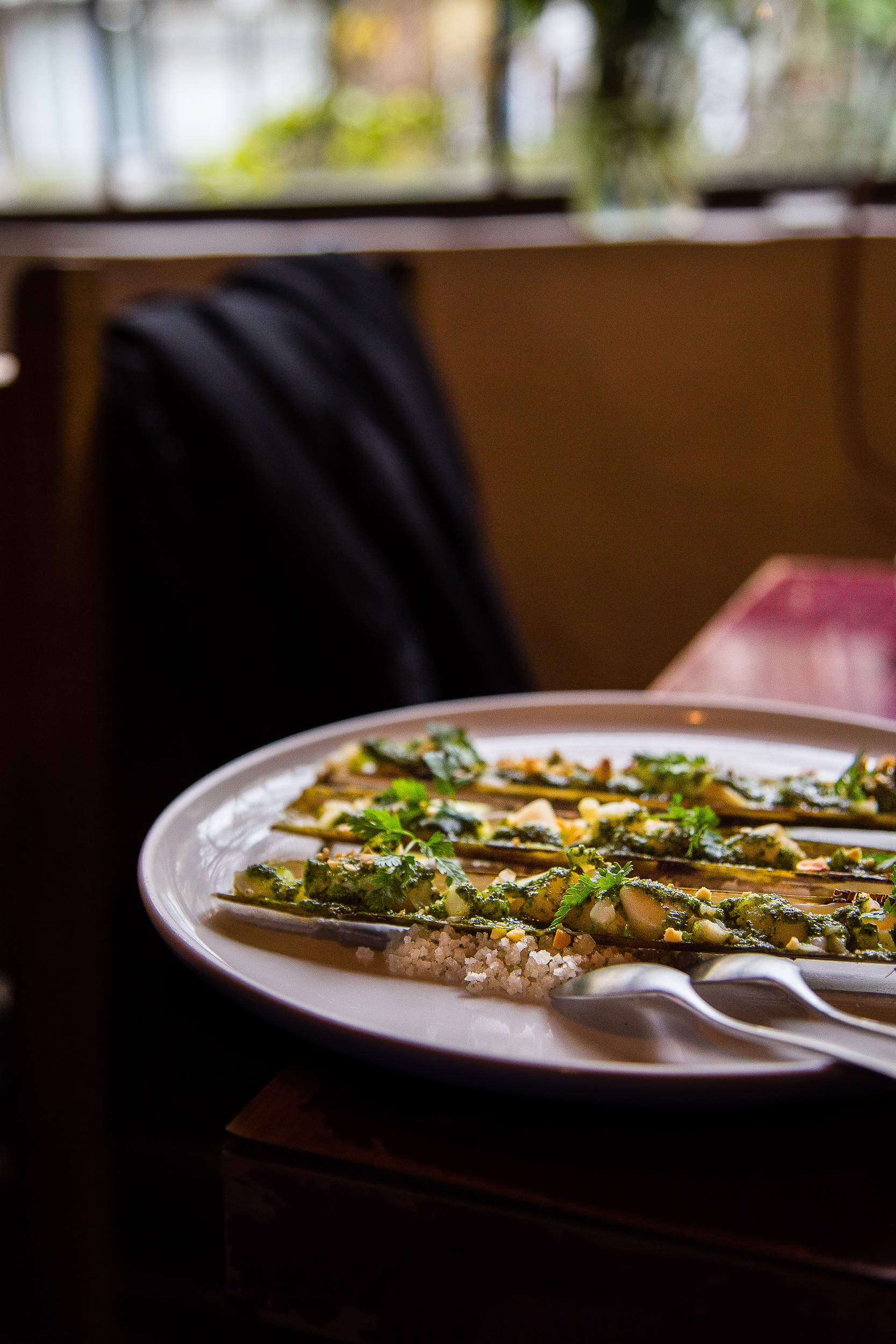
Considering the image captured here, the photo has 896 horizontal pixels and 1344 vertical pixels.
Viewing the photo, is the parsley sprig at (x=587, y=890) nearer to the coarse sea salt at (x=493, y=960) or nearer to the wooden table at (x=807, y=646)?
the coarse sea salt at (x=493, y=960)

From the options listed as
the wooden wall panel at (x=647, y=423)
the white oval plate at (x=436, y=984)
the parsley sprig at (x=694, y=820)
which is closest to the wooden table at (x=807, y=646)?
the white oval plate at (x=436, y=984)

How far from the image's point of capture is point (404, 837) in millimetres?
457

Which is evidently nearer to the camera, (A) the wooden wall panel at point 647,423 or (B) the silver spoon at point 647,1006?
(B) the silver spoon at point 647,1006

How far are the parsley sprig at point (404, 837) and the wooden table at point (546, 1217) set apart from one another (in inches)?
2.8

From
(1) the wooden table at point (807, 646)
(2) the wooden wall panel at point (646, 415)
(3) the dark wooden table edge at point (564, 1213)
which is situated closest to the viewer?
(3) the dark wooden table edge at point (564, 1213)

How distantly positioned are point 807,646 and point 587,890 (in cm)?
56

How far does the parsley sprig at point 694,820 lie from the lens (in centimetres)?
46

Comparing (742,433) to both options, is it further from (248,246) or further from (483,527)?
(248,246)

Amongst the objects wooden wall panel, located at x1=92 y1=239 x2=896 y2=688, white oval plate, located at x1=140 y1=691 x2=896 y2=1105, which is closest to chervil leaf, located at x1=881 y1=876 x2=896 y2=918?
white oval plate, located at x1=140 y1=691 x2=896 y2=1105

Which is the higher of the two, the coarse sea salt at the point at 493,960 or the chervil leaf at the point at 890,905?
the chervil leaf at the point at 890,905

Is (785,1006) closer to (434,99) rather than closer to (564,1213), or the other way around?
(564,1213)

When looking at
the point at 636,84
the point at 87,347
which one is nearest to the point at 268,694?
the point at 87,347

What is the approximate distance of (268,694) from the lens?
1.19 m

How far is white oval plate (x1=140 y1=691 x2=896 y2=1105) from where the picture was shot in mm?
318
